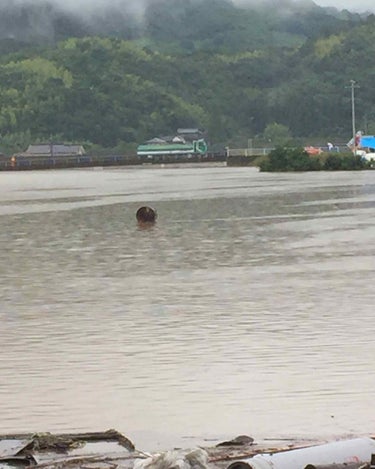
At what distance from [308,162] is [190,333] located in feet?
309

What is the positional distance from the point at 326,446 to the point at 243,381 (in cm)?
452

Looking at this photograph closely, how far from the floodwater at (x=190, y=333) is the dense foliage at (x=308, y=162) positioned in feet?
233

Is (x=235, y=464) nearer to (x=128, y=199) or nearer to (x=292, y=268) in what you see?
(x=292, y=268)

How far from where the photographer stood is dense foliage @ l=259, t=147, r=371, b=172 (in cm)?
10938

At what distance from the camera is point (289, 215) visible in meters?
45.1

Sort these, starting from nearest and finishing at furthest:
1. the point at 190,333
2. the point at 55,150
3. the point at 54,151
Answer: the point at 190,333
the point at 54,151
the point at 55,150

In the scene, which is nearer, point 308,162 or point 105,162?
point 308,162

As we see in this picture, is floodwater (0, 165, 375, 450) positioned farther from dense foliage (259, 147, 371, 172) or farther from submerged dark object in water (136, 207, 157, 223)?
dense foliage (259, 147, 371, 172)

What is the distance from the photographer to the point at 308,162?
111125 millimetres

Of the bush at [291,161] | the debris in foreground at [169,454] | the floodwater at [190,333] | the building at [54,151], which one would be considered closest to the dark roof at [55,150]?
the building at [54,151]

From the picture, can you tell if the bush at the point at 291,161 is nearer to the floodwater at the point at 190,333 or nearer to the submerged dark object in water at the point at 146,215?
the submerged dark object in water at the point at 146,215

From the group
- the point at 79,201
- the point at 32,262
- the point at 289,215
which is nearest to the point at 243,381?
the point at 32,262

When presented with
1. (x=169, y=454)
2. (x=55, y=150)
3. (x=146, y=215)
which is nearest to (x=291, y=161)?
(x=146, y=215)

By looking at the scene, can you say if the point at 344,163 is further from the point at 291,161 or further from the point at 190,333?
the point at 190,333
